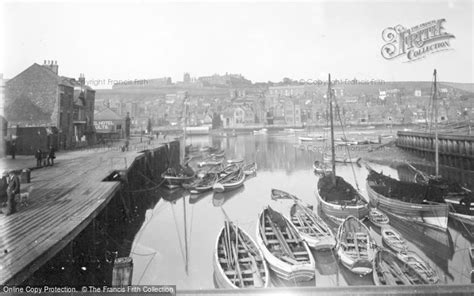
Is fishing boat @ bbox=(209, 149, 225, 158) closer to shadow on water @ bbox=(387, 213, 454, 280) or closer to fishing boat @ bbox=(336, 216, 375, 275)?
shadow on water @ bbox=(387, 213, 454, 280)

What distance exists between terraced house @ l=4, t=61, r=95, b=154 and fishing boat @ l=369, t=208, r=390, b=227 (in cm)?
940

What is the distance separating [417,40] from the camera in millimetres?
5285

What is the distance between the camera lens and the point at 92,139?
56.3 ft

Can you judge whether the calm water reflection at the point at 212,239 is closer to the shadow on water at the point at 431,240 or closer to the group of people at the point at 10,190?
the shadow on water at the point at 431,240

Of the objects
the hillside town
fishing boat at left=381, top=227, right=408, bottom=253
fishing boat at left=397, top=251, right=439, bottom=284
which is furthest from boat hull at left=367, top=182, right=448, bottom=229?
A: the hillside town

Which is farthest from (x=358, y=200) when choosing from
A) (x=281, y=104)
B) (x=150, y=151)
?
(x=281, y=104)

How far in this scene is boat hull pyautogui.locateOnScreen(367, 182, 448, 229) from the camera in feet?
26.9

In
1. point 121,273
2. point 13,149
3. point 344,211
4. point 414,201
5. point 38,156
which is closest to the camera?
point 121,273

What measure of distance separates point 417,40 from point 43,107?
965cm

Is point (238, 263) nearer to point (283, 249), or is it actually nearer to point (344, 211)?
point (283, 249)

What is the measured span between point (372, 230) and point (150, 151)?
11568 millimetres

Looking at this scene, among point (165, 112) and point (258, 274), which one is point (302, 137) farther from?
point (258, 274)

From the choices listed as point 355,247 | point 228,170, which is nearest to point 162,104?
point 228,170

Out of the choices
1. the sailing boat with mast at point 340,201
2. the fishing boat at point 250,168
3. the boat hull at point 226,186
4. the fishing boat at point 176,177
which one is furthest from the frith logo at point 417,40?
the fishing boat at point 250,168
